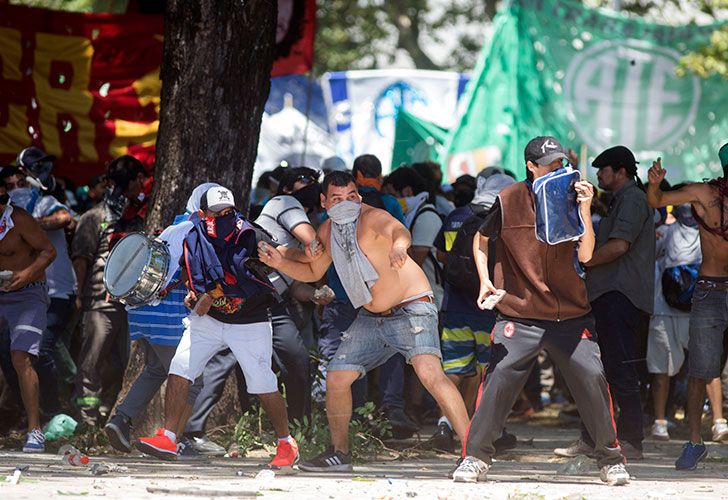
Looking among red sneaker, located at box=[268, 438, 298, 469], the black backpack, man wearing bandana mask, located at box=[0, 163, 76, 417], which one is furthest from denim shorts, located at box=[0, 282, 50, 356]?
the black backpack

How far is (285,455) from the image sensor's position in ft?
27.9

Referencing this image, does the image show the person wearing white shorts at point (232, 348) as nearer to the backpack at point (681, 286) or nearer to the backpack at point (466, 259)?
the backpack at point (466, 259)

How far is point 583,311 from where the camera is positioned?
782 cm

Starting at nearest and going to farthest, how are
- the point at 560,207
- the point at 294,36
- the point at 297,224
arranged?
the point at 560,207 < the point at 297,224 < the point at 294,36

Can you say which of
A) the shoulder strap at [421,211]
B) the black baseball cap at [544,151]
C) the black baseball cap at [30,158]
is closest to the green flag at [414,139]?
the shoulder strap at [421,211]

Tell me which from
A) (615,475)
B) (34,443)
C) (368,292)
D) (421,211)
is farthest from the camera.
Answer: (421,211)

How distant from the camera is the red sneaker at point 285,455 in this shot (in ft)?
27.9

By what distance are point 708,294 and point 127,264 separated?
148 inches

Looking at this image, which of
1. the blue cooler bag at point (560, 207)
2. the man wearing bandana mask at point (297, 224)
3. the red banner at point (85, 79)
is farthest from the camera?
the red banner at point (85, 79)

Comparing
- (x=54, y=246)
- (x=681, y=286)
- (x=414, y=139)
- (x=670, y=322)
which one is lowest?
(x=670, y=322)

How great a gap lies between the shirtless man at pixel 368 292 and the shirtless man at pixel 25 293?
7.19 ft

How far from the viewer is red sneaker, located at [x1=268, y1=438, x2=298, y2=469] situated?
8500 millimetres

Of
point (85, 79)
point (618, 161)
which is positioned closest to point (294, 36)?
point (85, 79)

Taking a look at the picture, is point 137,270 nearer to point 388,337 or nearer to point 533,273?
point 388,337
